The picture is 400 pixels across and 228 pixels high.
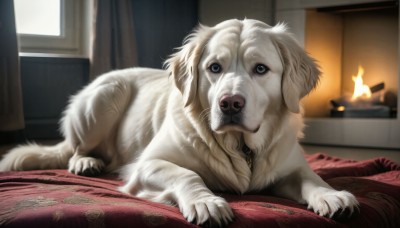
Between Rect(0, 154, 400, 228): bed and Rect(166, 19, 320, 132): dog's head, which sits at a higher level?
Rect(166, 19, 320, 132): dog's head

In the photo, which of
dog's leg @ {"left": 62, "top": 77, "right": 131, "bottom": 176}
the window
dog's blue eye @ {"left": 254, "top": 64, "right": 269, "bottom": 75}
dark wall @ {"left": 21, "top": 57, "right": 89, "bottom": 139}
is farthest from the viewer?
the window

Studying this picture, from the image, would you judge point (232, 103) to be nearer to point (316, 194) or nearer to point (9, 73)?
point (316, 194)

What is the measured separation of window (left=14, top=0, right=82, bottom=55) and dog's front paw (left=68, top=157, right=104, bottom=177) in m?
1.95

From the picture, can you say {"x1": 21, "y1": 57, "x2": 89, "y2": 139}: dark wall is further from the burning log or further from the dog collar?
the dog collar

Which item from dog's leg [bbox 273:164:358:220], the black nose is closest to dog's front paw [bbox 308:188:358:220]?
dog's leg [bbox 273:164:358:220]

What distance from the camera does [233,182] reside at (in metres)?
1.90

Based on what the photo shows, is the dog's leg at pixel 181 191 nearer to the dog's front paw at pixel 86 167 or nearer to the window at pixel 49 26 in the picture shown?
the dog's front paw at pixel 86 167

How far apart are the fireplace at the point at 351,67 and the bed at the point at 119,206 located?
6.72ft

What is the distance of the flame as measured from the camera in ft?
15.5

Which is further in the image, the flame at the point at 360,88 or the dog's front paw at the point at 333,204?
the flame at the point at 360,88

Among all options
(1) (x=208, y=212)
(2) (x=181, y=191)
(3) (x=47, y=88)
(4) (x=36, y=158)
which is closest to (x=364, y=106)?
(3) (x=47, y=88)

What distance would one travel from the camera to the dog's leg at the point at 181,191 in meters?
1.49

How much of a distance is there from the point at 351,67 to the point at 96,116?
10.1 feet

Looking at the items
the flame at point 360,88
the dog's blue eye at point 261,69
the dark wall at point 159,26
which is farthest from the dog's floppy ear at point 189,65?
the flame at point 360,88
